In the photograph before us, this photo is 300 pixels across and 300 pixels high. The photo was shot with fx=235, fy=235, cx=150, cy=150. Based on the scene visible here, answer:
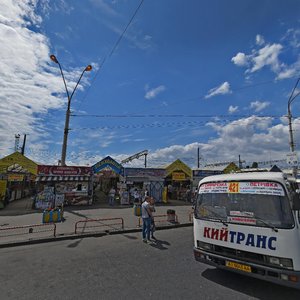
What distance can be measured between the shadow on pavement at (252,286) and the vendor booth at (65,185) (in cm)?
1711

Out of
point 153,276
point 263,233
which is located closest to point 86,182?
point 153,276

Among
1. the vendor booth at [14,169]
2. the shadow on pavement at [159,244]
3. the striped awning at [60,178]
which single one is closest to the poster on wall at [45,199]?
the striped awning at [60,178]

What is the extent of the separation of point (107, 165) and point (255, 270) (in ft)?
66.3

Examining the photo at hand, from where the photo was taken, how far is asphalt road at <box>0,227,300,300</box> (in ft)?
14.7

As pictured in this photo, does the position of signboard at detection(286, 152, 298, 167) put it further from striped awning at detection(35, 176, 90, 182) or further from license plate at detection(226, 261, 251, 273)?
striped awning at detection(35, 176, 90, 182)

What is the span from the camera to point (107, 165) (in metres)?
23.5

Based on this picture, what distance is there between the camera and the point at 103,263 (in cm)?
632

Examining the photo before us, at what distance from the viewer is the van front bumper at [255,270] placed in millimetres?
3979

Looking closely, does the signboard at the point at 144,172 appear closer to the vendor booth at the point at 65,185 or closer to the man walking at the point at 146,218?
the vendor booth at the point at 65,185

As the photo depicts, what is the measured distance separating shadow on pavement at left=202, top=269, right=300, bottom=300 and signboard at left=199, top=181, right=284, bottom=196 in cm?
185

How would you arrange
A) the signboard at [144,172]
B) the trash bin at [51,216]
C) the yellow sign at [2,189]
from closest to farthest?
1. the trash bin at [51,216]
2. the yellow sign at [2,189]
3. the signboard at [144,172]

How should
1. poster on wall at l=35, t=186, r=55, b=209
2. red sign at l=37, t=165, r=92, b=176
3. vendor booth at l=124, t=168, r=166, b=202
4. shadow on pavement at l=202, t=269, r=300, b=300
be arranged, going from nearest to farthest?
shadow on pavement at l=202, t=269, r=300, b=300 → poster on wall at l=35, t=186, r=55, b=209 → red sign at l=37, t=165, r=92, b=176 → vendor booth at l=124, t=168, r=166, b=202

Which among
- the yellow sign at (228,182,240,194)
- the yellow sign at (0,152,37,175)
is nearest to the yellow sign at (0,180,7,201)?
the yellow sign at (0,152,37,175)

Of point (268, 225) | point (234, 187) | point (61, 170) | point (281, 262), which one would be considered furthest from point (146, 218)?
point (61, 170)
